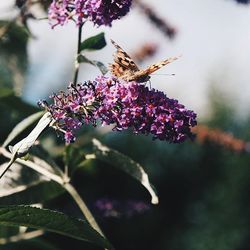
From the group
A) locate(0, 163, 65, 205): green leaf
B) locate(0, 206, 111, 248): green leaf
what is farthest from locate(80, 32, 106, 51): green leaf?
locate(0, 206, 111, 248): green leaf

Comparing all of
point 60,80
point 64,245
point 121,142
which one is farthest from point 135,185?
point 60,80

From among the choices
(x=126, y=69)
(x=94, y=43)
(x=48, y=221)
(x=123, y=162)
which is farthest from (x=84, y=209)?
(x=94, y=43)

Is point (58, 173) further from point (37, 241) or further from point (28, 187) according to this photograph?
point (37, 241)

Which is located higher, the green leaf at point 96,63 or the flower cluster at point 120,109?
the green leaf at point 96,63

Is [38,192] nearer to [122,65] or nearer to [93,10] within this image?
[122,65]

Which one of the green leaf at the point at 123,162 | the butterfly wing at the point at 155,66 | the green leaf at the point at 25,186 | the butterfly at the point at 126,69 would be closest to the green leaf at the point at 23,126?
the green leaf at the point at 25,186

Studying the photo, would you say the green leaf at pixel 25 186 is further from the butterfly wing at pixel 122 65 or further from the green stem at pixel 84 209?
the butterfly wing at pixel 122 65
